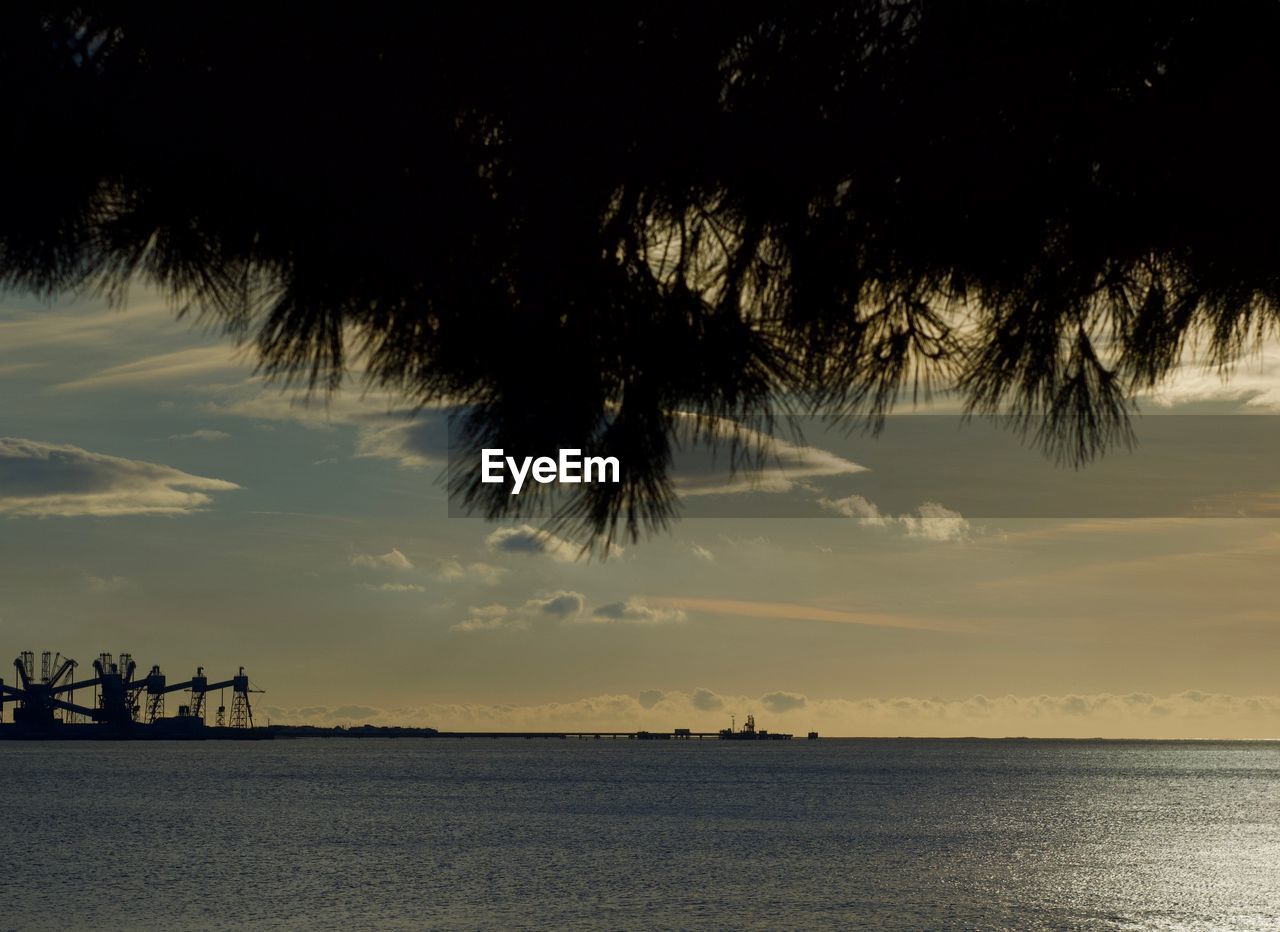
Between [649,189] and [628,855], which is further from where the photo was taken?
[628,855]

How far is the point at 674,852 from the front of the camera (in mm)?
51469

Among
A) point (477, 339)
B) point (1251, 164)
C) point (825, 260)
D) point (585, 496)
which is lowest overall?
point (585, 496)

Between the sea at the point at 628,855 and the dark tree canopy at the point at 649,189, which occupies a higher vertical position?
the dark tree canopy at the point at 649,189

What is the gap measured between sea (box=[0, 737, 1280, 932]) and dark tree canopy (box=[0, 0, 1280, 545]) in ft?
111

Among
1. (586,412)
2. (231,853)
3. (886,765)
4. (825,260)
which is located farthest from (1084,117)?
(886,765)

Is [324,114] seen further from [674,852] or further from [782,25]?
[674,852]

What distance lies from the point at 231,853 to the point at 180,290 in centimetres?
5372

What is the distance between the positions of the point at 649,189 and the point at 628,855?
50.0 metres

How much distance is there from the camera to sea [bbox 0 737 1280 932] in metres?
37.6

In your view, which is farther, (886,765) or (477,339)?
(886,765)

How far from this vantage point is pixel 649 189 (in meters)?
3.11

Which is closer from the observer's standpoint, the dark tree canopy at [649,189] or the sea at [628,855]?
the dark tree canopy at [649,189]

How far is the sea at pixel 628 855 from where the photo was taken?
37.6 metres

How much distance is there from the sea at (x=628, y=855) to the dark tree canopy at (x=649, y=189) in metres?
33.9
